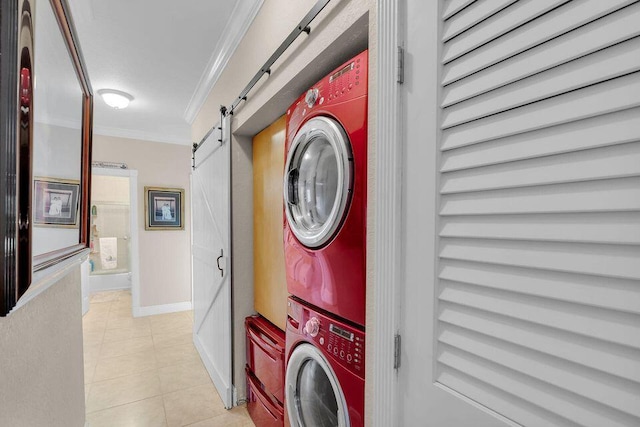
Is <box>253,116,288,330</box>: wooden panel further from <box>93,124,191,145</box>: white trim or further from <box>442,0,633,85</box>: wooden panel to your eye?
<box>93,124,191,145</box>: white trim

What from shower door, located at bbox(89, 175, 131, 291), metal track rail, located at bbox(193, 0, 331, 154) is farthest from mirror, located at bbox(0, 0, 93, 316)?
shower door, located at bbox(89, 175, 131, 291)

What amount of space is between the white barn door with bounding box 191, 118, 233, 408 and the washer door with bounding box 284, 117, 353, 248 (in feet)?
3.16

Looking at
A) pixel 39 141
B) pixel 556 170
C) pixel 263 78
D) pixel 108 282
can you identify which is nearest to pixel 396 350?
pixel 556 170

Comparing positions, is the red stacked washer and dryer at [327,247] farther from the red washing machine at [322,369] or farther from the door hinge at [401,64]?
the door hinge at [401,64]

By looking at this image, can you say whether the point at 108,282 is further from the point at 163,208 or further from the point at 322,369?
the point at 322,369

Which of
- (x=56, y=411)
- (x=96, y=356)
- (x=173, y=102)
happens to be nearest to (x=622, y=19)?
(x=56, y=411)

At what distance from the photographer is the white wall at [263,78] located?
3.54ft

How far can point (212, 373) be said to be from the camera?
2549mm

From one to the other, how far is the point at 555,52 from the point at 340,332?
0.99 m

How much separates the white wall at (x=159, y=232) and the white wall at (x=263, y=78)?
1915 millimetres

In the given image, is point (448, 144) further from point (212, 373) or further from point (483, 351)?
point (212, 373)

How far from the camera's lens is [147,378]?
8.47 feet

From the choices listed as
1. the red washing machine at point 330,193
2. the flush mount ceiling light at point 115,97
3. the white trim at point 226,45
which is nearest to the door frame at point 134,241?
the flush mount ceiling light at point 115,97

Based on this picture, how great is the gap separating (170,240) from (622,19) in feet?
16.0
